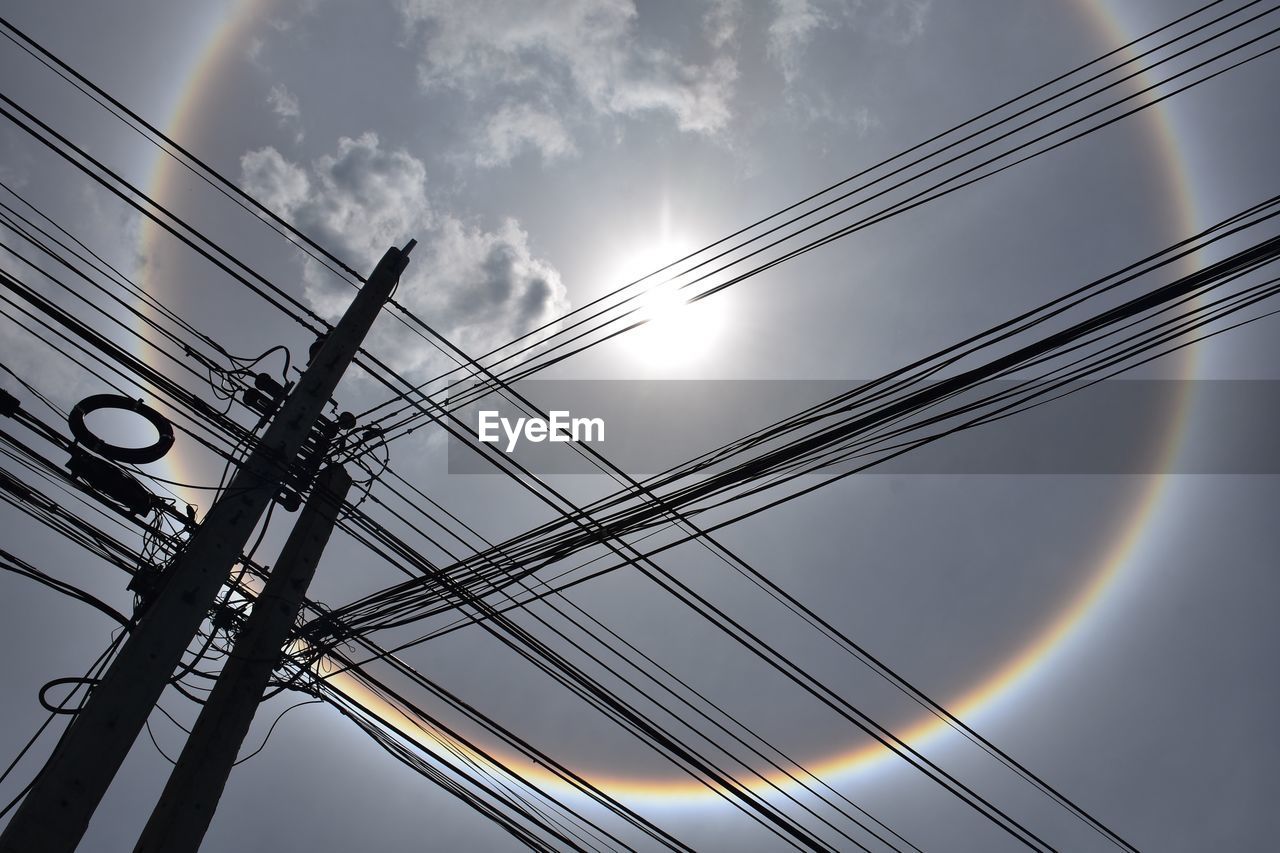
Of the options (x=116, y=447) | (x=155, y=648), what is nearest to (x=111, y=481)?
(x=116, y=447)

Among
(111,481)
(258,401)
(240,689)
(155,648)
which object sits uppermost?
(258,401)

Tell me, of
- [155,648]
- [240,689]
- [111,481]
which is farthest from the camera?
[111,481]

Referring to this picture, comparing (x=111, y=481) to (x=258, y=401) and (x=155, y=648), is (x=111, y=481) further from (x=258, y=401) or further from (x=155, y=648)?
(x=155, y=648)

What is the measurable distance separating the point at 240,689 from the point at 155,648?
1632 millimetres

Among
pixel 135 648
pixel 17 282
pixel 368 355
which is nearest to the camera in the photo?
pixel 135 648

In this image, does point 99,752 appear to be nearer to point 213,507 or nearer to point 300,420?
point 213,507

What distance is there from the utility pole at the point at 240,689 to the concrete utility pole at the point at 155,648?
1238 mm

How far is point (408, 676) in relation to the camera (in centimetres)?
682

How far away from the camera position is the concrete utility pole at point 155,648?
12.8 ft

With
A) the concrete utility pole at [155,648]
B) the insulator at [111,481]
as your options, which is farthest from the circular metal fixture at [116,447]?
the concrete utility pole at [155,648]

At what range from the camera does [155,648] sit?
4.55 meters

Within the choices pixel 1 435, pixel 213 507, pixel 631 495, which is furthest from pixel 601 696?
pixel 1 435

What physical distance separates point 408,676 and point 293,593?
1.30m

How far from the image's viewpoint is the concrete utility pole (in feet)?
12.8
